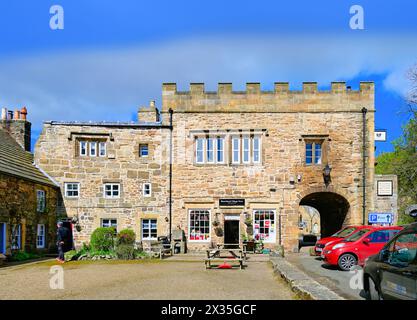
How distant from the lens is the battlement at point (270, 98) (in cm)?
2284

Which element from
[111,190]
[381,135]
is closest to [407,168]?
[381,135]

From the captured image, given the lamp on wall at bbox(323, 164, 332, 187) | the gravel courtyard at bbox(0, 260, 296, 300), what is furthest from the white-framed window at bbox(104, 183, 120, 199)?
the lamp on wall at bbox(323, 164, 332, 187)

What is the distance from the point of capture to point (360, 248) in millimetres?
14227

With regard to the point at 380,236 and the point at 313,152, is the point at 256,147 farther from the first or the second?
the point at 380,236

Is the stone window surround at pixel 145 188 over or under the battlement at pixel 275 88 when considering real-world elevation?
under

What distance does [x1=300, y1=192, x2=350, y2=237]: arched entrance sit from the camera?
2345cm

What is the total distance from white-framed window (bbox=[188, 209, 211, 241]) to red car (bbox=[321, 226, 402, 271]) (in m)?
9.44

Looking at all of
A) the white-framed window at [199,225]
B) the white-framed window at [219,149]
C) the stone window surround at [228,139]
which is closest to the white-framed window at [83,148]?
the stone window surround at [228,139]

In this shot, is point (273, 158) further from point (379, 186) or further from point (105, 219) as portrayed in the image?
point (105, 219)

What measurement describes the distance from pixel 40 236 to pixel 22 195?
291 cm

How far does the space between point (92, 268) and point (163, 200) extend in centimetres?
798

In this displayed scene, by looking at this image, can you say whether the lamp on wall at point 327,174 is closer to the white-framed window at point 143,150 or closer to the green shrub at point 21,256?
the white-framed window at point 143,150

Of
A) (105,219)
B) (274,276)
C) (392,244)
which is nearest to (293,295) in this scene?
(392,244)

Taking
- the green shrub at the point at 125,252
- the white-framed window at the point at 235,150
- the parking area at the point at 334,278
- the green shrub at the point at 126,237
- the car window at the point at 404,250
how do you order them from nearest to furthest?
the car window at the point at 404,250
the parking area at the point at 334,278
the green shrub at the point at 125,252
the green shrub at the point at 126,237
the white-framed window at the point at 235,150
